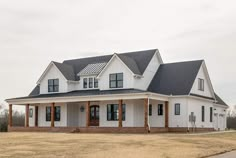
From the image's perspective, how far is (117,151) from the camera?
75.3ft

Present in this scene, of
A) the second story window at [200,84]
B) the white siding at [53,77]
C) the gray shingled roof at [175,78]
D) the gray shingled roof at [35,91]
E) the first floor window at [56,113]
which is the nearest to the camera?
the gray shingled roof at [175,78]

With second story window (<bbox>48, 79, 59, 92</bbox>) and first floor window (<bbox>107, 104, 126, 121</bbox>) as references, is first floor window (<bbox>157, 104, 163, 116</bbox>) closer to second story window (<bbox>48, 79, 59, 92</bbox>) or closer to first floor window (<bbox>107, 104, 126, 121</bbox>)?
→ first floor window (<bbox>107, 104, 126, 121</bbox>)

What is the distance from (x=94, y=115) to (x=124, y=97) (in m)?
7.42

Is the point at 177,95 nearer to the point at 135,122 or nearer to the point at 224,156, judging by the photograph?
the point at 135,122

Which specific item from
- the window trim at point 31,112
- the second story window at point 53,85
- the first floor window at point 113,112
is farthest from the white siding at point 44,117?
the first floor window at point 113,112

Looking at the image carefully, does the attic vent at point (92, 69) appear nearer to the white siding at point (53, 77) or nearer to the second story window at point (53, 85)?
the white siding at point (53, 77)

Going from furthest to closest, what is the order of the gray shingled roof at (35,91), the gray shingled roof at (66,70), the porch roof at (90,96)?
1. the gray shingled roof at (35,91)
2. the gray shingled roof at (66,70)
3. the porch roof at (90,96)

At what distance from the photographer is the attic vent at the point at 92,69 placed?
4875 cm

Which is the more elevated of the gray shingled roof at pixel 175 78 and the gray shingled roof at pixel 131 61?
the gray shingled roof at pixel 131 61

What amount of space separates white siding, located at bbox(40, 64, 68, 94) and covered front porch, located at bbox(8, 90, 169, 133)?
6.09 ft

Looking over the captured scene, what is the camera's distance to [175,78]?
47.2 metres

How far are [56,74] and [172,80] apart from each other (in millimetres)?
13757

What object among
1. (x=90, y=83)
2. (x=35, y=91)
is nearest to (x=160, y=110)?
(x=90, y=83)

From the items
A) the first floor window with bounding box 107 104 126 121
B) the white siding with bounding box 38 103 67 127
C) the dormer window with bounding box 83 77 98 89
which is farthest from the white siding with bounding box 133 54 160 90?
the white siding with bounding box 38 103 67 127
